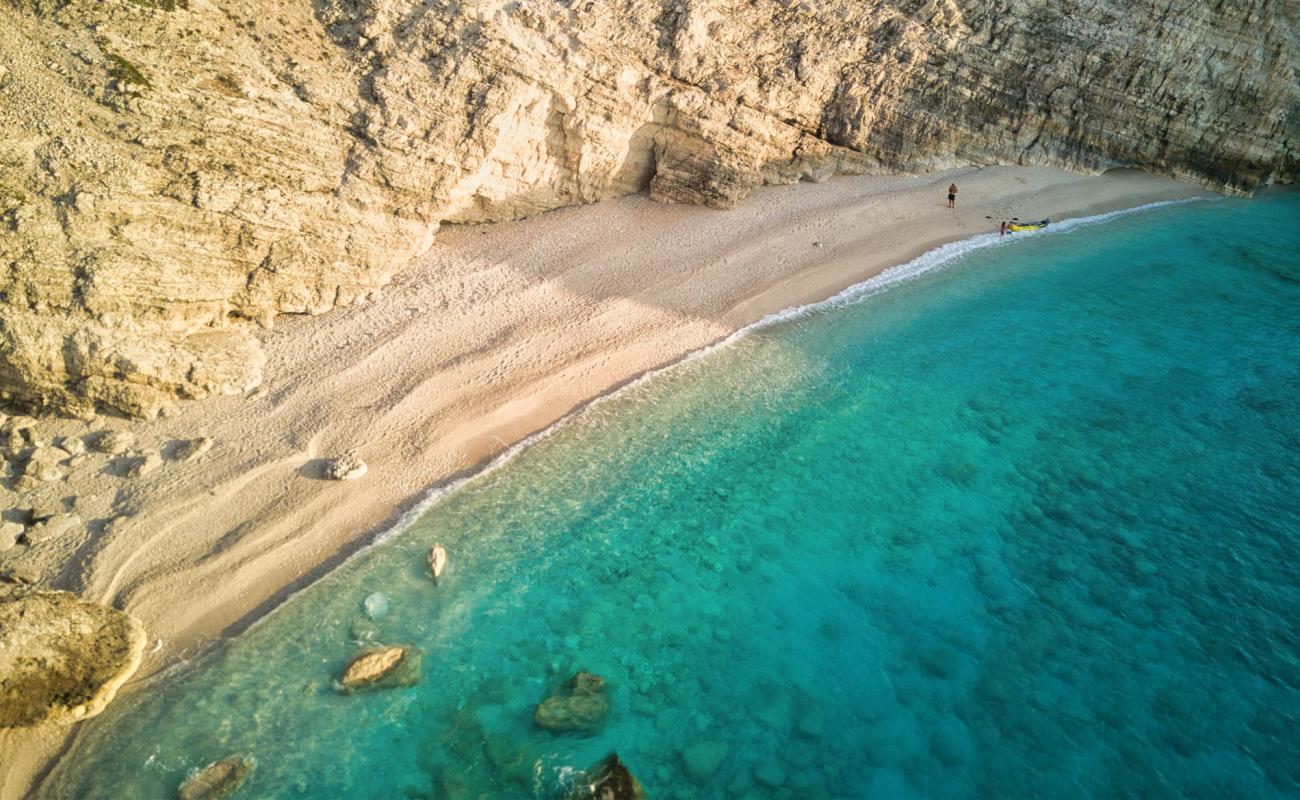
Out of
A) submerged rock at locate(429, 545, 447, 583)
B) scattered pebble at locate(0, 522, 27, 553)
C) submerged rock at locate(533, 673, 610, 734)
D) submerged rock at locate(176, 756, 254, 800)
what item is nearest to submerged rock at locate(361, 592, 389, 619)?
submerged rock at locate(429, 545, 447, 583)

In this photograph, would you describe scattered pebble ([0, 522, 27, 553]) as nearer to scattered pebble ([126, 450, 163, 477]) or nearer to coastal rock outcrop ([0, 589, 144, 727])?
coastal rock outcrop ([0, 589, 144, 727])

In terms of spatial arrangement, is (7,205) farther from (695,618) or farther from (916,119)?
(916,119)

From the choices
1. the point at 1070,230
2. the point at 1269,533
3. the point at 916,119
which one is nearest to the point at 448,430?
the point at 1269,533

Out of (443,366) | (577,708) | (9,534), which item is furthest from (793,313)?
(9,534)

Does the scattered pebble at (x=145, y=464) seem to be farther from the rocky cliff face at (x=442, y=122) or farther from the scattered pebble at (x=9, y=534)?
the scattered pebble at (x=9, y=534)

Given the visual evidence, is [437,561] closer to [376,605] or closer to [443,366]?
[376,605]
